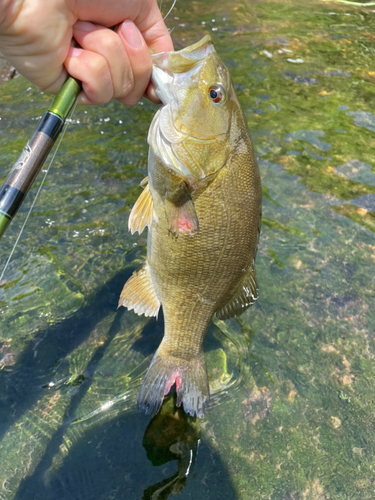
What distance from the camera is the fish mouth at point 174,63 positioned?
205 centimetres

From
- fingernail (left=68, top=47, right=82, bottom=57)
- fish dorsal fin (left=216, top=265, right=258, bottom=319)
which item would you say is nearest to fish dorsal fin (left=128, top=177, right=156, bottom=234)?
fish dorsal fin (left=216, top=265, right=258, bottom=319)

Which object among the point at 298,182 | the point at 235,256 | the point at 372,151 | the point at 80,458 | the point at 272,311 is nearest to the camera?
the point at 235,256

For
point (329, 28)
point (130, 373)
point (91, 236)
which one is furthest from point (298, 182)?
point (329, 28)

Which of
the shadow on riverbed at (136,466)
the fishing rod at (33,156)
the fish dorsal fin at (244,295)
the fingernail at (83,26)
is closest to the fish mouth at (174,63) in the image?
the fingernail at (83,26)

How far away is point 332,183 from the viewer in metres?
4.40

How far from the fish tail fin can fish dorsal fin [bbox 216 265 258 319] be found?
0.33 m

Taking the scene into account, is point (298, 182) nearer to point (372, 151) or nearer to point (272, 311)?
point (372, 151)

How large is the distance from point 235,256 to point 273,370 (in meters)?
1.08

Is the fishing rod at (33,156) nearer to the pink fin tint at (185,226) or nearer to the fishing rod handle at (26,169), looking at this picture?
the fishing rod handle at (26,169)

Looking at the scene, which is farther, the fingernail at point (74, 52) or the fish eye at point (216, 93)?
the fish eye at point (216, 93)

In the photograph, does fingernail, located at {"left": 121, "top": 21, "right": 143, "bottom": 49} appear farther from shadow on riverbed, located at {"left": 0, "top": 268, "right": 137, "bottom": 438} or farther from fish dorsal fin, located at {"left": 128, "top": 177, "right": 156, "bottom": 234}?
shadow on riverbed, located at {"left": 0, "top": 268, "right": 137, "bottom": 438}

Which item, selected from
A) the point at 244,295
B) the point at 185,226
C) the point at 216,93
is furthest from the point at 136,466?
the point at 216,93

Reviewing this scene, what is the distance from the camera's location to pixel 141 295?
2551 millimetres

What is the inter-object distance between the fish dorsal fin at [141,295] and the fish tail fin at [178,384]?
29 centimetres
